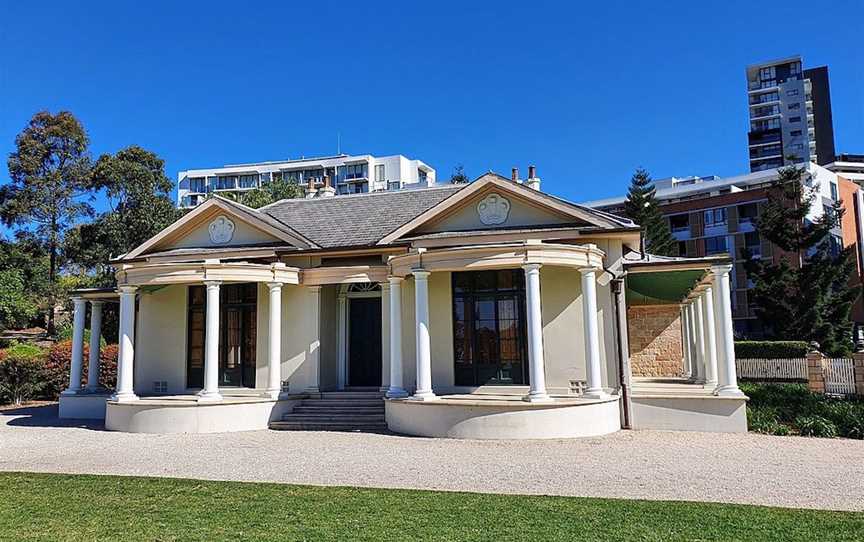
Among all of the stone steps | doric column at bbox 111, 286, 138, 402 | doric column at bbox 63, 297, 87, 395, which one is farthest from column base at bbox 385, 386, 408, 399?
doric column at bbox 63, 297, 87, 395

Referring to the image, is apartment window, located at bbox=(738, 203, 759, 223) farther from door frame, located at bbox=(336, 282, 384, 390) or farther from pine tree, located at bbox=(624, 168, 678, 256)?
door frame, located at bbox=(336, 282, 384, 390)

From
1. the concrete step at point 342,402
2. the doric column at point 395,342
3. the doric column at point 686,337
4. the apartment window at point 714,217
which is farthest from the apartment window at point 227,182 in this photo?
the doric column at point 395,342

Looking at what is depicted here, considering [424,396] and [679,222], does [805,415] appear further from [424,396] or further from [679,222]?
[679,222]

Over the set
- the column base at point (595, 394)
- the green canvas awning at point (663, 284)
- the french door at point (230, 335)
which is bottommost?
the column base at point (595, 394)

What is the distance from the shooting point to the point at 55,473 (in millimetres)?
9734

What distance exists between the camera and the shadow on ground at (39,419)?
16.1 meters

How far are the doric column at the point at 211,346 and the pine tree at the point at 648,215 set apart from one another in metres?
32.0

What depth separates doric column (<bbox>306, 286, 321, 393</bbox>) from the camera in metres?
16.1

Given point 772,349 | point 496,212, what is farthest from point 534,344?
point 772,349

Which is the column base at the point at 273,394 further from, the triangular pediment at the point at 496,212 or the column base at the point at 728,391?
the column base at the point at 728,391

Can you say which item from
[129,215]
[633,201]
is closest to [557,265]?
[129,215]

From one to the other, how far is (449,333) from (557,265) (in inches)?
128

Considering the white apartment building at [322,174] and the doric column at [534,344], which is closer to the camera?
the doric column at [534,344]

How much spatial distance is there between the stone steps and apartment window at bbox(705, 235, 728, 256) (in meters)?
45.9
